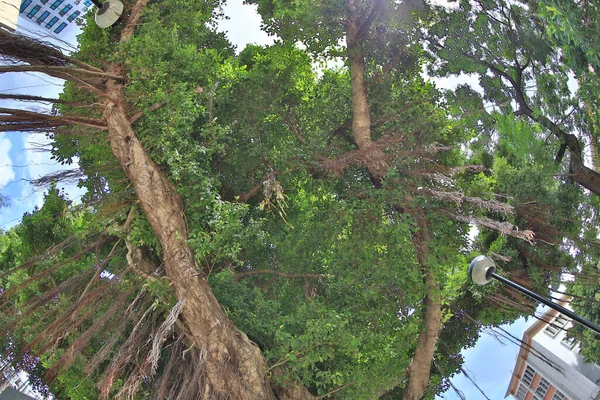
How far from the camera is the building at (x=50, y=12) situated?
19484 mm

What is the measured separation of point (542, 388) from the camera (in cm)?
2736

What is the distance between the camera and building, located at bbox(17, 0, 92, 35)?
19.5m

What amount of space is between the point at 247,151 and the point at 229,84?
185 cm

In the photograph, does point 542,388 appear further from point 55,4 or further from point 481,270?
point 55,4

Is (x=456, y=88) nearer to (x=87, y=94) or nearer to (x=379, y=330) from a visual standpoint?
(x=379, y=330)

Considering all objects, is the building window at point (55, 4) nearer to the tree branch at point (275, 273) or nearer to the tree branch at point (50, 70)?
the tree branch at point (50, 70)

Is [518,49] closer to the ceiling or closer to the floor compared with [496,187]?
closer to the ceiling

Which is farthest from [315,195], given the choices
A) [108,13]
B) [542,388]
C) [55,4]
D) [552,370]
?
[542,388]

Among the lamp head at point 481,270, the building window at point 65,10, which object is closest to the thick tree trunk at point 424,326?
the lamp head at point 481,270

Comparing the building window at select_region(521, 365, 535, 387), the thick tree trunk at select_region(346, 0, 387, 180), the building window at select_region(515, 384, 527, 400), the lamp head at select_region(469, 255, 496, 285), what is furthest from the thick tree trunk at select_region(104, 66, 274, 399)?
the building window at select_region(515, 384, 527, 400)

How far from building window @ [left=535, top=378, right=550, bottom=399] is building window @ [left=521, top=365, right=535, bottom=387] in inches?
39.1

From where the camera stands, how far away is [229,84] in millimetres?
11922

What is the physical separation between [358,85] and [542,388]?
2346 cm

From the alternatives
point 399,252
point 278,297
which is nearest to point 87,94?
point 278,297
